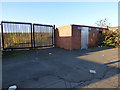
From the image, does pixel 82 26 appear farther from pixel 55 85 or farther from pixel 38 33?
pixel 55 85

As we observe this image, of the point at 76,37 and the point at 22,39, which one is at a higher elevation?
the point at 76,37

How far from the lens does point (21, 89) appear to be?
6.68ft

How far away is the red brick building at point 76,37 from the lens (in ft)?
27.5

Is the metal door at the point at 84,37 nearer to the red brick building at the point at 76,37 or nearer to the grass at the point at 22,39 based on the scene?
the red brick building at the point at 76,37

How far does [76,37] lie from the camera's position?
8.63m

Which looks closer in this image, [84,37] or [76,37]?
[76,37]

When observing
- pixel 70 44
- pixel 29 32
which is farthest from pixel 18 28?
pixel 70 44

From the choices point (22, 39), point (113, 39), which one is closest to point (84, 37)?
point (113, 39)

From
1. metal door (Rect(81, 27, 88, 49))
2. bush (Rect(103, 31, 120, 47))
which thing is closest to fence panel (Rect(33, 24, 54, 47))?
metal door (Rect(81, 27, 88, 49))

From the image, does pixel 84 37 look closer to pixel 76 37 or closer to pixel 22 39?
pixel 76 37

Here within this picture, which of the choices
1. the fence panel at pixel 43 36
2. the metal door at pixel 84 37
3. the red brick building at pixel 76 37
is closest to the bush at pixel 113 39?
the red brick building at pixel 76 37

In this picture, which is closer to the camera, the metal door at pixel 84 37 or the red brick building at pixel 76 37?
the red brick building at pixel 76 37

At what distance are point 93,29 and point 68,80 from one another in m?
9.67

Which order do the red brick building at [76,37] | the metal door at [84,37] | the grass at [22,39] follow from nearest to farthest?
the grass at [22,39] → the red brick building at [76,37] → the metal door at [84,37]
